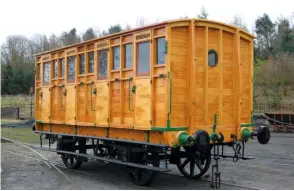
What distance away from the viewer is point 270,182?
30.3 feet

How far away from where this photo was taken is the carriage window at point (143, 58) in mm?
8578

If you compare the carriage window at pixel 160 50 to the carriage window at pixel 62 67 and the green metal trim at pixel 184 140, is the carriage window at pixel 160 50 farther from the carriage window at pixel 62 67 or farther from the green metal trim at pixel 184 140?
the carriage window at pixel 62 67

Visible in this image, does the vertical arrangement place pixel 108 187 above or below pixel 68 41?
below

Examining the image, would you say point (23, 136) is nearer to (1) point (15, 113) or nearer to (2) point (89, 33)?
(1) point (15, 113)

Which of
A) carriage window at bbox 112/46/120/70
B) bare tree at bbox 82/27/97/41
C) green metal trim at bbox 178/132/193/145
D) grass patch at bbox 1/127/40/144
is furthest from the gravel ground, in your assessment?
bare tree at bbox 82/27/97/41

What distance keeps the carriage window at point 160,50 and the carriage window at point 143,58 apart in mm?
317

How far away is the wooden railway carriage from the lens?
26.6ft

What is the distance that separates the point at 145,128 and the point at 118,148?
59.3 inches

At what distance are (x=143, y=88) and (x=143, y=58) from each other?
73cm

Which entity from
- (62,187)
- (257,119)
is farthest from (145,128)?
(257,119)

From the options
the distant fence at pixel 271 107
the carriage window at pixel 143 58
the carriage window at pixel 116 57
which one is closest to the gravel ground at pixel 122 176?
the carriage window at pixel 143 58

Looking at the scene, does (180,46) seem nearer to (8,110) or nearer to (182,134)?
(182,134)

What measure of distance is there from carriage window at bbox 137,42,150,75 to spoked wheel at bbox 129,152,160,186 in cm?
193

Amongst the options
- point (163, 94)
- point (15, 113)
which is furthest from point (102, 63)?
point (15, 113)
